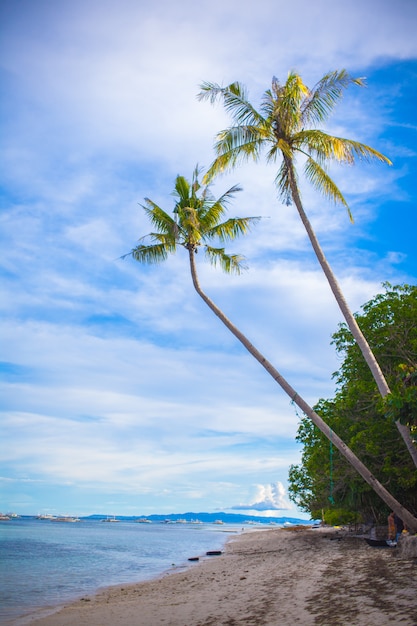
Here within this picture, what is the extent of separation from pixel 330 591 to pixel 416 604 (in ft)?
6.82

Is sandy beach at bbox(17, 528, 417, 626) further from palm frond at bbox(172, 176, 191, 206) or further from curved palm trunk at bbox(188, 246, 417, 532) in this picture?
palm frond at bbox(172, 176, 191, 206)

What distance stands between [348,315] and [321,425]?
2958 mm

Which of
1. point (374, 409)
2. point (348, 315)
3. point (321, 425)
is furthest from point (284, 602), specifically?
point (374, 409)

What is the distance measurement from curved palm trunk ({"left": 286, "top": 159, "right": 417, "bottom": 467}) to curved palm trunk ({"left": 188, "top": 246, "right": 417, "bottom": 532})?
4.12ft

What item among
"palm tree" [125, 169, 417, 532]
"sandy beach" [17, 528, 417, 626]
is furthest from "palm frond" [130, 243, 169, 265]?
"sandy beach" [17, 528, 417, 626]

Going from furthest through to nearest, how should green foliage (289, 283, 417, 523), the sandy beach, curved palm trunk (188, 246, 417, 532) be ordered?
green foliage (289, 283, 417, 523) < curved palm trunk (188, 246, 417, 532) < the sandy beach

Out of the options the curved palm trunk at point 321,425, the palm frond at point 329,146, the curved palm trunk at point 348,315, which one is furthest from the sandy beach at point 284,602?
the palm frond at point 329,146

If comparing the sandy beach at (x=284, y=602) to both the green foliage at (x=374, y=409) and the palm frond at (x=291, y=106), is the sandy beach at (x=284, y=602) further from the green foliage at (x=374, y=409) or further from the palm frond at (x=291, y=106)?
the palm frond at (x=291, y=106)

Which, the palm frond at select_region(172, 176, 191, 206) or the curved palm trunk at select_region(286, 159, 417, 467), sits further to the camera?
the palm frond at select_region(172, 176, 191, 206)

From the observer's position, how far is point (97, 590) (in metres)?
16.0

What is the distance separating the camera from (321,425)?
1318 centimetres

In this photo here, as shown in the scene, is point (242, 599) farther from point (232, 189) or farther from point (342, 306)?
point (232, 189)

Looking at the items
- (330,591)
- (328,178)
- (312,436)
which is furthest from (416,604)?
(312,436)

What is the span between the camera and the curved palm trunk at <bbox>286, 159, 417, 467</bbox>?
12.2 meters
